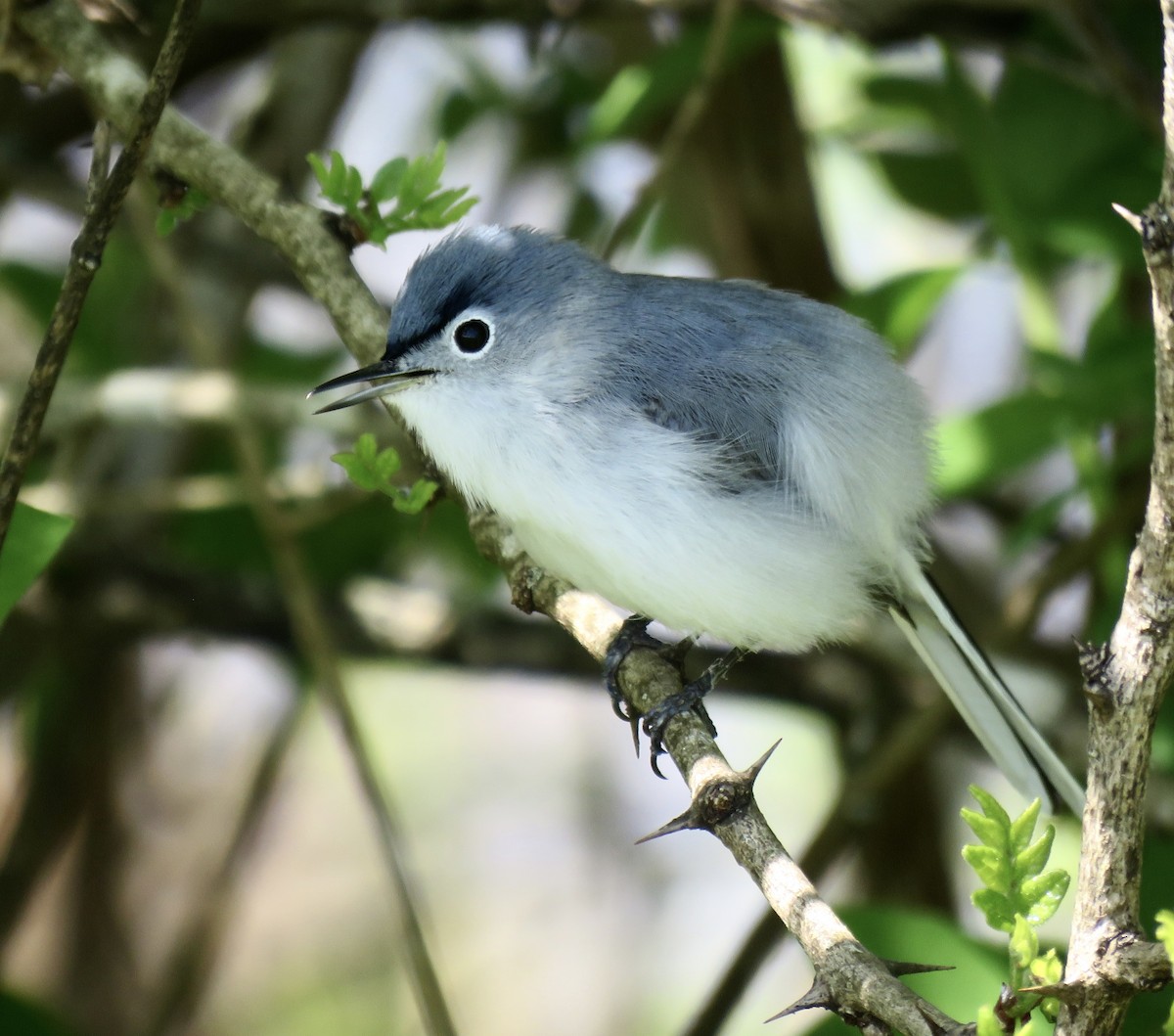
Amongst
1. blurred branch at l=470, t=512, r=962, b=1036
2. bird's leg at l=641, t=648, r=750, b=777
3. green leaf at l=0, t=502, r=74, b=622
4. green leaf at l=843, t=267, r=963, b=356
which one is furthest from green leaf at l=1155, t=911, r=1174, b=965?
green leaf at l=843, t=267, r=963, b=356

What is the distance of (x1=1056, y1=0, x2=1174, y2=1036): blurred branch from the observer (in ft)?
3.81

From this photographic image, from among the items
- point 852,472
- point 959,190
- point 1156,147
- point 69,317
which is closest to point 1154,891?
point 852,472

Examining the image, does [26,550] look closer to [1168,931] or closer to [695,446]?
[695,446]

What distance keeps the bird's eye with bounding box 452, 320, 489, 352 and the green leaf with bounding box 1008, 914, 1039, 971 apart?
58.4 inches

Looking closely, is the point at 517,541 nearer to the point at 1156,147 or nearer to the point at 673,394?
the point at 673,394

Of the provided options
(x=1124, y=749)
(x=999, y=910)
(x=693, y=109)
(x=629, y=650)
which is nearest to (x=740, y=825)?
(x=999, y=910)

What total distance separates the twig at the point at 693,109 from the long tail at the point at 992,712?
3.44 feet

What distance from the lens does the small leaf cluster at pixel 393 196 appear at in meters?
1.95

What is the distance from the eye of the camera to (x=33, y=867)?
3.50 m

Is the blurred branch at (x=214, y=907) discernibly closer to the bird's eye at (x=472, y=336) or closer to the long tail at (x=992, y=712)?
the bird's eye at (x=472, y=336)

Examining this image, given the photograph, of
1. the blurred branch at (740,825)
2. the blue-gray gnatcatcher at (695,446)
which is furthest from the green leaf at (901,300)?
the blurred branch at (740,825)

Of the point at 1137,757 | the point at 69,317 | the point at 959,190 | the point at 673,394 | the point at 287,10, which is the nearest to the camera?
the point at 1137,757

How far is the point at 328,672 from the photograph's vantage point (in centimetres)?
254

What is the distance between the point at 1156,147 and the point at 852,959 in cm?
230
